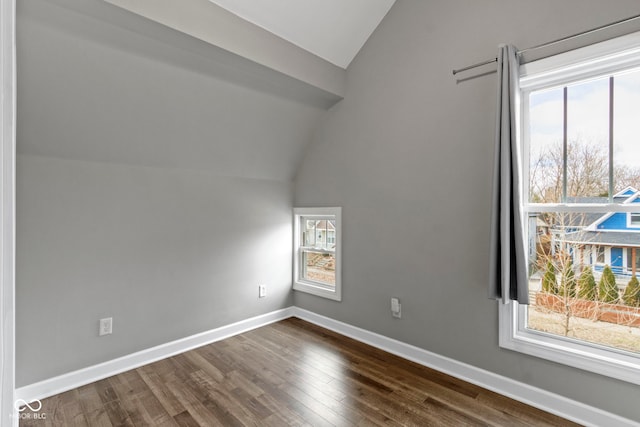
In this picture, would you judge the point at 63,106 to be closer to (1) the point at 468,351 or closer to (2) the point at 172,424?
(2) the point at 172,424

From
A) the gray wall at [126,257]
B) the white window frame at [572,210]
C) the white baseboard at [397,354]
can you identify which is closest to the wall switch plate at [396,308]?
the white baseboard at [397,354]

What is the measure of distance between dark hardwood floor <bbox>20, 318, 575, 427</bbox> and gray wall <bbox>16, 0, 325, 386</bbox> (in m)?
0.34

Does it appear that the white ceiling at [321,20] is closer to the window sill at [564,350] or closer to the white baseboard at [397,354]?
the window sill at [564,350]

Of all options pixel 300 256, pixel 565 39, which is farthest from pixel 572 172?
pixel 300 256

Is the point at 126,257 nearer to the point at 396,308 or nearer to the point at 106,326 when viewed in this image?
the point at 106,326

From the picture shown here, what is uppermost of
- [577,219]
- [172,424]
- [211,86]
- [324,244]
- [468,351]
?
[211,86]

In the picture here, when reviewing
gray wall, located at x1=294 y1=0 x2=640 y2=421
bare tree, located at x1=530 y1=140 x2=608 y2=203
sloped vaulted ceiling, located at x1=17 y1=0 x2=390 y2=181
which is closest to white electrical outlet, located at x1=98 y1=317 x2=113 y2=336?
sloped vaulted ceiling, located at x1=17 y1=0 x2=390 y2=181

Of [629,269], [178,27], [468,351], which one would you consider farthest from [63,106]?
[629,269]

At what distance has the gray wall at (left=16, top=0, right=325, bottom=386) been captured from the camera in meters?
1.98

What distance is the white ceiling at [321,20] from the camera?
226 centimetres

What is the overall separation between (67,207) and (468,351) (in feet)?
9.92

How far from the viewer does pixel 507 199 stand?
200 cm

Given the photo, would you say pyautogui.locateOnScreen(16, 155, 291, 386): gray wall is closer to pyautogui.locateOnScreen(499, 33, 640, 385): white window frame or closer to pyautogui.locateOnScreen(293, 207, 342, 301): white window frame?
pyautogui.locateOnScreen(293, 207, 342, 301): white window frame

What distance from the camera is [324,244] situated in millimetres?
3496
